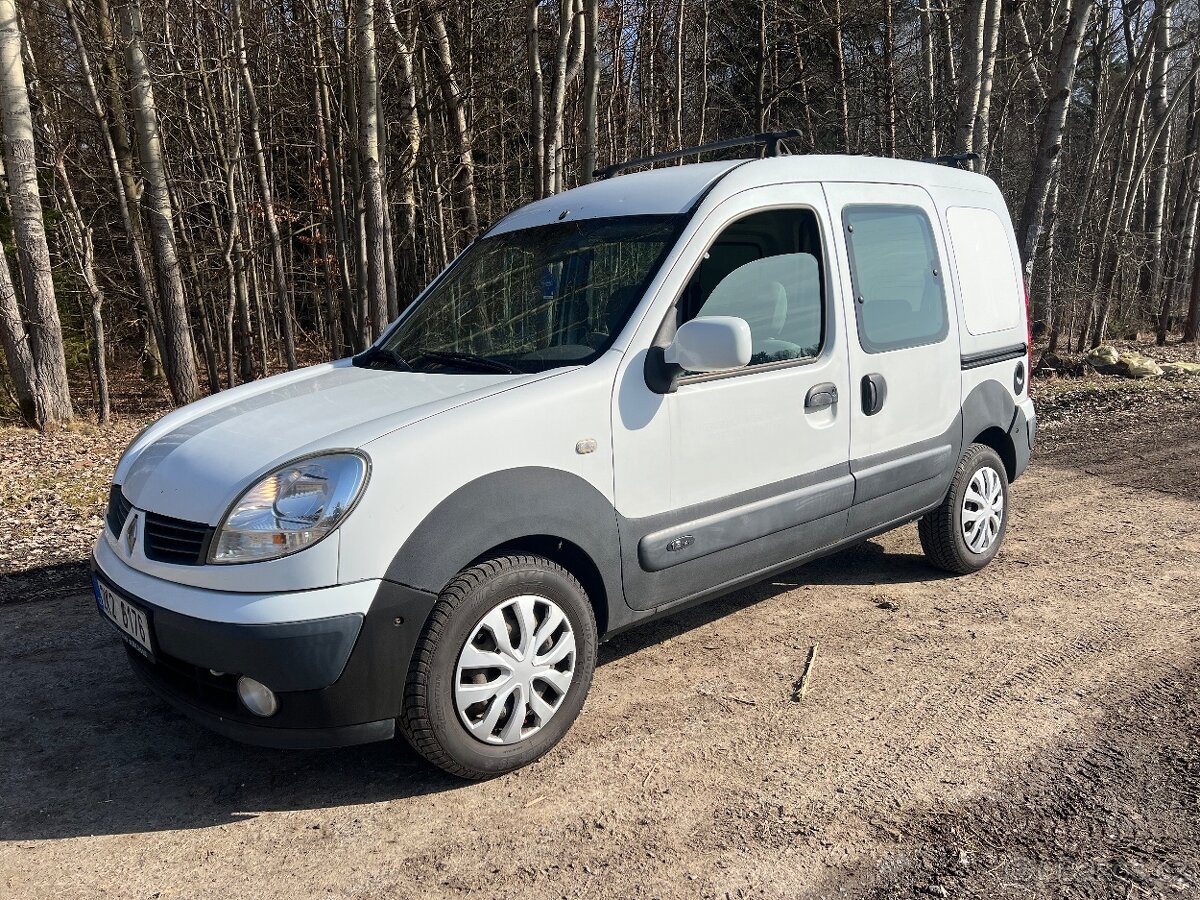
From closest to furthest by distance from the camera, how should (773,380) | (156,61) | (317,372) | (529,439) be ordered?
(529,439) → (773,380) → (317,372) → (156,61)

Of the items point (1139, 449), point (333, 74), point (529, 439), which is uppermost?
point (333, 74)

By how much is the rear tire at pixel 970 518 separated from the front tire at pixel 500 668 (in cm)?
238

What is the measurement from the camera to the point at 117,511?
3262 millimetres

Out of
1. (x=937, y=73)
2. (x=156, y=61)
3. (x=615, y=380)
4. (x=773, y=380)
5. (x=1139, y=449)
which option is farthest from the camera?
(x=937, y=73)

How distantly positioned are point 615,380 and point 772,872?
5.32 ft

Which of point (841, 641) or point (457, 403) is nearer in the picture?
point (457, 403)

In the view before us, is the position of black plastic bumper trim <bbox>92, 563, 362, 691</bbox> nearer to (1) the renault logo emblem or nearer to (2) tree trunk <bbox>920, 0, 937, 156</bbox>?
(1) the renault logo emblem

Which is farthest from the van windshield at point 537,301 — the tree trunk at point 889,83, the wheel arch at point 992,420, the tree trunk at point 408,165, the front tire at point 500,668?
the tree trunk at point 889,83

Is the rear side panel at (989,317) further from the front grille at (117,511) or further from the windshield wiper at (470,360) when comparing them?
the front grille at (117,511)

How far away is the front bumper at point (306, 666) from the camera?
8.48ft

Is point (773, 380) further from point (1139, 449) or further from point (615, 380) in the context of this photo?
point (1139, 449)

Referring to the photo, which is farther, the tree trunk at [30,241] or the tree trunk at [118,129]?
the tree trunk at [118,129]

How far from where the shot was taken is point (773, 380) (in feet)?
12.0

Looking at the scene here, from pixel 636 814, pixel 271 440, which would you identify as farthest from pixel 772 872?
pixel 271 440
